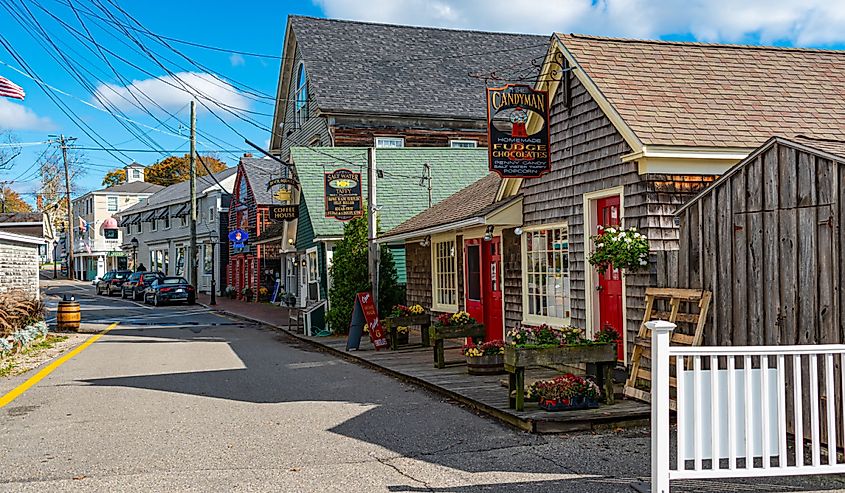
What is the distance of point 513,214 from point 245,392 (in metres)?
5.12

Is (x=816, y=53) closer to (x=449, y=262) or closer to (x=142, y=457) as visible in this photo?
(x=449, y=262)

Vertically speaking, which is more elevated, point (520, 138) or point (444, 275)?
point (520, 138)

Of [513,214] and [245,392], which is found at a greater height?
[513,214]

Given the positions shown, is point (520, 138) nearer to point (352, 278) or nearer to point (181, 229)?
point (352, 278)

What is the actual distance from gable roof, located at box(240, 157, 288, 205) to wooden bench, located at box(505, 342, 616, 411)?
29462mm

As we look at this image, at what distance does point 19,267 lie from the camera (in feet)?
79.4

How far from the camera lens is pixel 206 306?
3706 cm

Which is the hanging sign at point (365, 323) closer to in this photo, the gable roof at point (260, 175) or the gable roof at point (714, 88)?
the gable roof at point (714, 88)

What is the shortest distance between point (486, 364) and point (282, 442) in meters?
4.61

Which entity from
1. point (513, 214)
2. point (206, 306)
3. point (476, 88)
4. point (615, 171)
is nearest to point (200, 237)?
point (206, 306)

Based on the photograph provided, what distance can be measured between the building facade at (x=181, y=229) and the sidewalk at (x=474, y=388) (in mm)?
24455

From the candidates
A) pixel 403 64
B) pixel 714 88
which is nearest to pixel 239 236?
pixel 403 64

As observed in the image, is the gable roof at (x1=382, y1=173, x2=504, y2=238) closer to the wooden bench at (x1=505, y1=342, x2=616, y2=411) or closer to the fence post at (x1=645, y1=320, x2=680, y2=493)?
the wooden bench at (x1=505, y1=342, x2=616, y2=411)

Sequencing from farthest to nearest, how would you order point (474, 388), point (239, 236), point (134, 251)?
point (134, 251) < point (239, 236) < point (474, 388)
